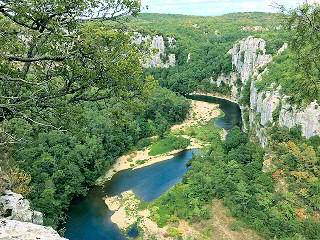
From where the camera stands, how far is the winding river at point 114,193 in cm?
2662

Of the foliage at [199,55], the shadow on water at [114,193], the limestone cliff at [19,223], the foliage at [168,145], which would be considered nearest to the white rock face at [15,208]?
the limestone cliff at [19,223]

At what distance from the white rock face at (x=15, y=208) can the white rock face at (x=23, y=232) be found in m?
0.98

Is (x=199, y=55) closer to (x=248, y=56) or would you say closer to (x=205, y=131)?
(x=248, y=56)

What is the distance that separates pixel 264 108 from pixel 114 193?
51.1 ft

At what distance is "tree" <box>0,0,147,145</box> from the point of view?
690 centimetres

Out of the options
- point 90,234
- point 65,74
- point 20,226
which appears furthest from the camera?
point 90,234

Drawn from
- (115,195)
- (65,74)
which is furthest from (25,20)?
(115,195)

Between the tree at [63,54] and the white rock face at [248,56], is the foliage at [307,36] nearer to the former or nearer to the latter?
the tree at [63,54]

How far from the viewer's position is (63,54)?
23.9 feet

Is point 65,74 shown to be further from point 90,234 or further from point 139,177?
point 139,177

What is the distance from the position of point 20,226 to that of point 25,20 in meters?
3.72

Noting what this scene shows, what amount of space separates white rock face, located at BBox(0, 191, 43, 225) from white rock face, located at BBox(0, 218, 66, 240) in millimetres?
979

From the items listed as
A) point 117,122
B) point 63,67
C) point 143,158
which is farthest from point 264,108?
point 63,67

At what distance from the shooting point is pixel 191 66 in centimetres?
8512
